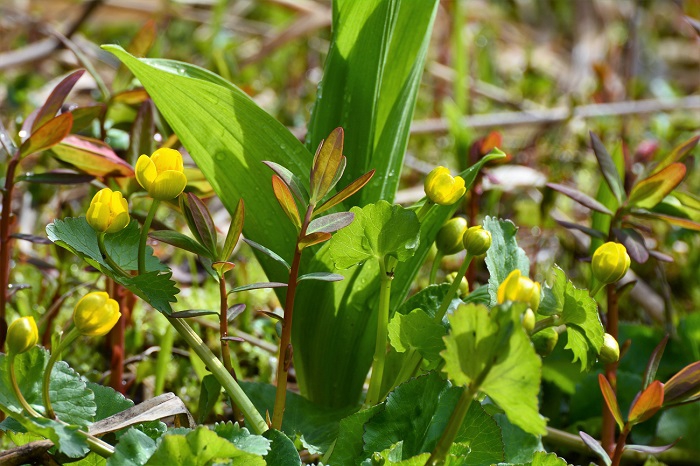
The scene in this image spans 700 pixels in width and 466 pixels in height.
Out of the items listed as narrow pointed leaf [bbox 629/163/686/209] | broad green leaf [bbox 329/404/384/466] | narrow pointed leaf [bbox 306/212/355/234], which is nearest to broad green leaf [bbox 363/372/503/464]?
broad green leaf [bbox 329/404/384/466]

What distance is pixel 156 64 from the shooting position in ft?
3.49

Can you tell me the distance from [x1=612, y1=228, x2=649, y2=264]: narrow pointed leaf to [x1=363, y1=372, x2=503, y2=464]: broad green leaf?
44 centimetres

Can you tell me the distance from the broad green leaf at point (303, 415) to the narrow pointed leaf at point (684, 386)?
0.45 m

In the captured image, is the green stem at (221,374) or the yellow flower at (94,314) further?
the green stem at (221,374)

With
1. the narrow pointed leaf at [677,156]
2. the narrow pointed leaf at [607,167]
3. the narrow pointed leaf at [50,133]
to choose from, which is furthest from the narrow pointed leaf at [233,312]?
the narrow pointed leaf at [677,156]

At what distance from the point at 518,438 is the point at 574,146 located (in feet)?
6.89

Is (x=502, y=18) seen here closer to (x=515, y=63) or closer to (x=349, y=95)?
(x=515, y=63)

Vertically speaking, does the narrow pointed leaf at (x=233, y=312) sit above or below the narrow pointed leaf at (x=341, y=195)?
below

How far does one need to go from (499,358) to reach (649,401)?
31 cm

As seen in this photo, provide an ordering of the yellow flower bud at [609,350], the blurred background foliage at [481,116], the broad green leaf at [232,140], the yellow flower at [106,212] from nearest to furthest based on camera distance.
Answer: the yellow flower at [106,212] < the yellow flower bud at [609,350] < the broad green leaf at [232,140] < the blurred background foliage at [481,116]

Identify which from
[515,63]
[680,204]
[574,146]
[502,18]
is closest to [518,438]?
[680,204]

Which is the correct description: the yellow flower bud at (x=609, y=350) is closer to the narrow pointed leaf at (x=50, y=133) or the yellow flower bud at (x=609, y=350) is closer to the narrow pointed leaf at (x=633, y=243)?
the narrow pointed leaf at (x=633, y=243)

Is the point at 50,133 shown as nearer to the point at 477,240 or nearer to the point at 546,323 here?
the point at 477,240

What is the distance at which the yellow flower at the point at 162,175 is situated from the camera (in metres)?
0.85
